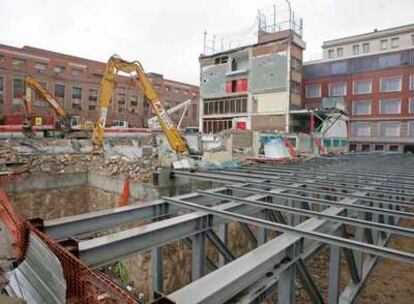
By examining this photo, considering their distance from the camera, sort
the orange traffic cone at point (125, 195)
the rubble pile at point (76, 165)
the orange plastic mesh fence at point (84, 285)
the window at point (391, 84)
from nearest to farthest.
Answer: the orange plastic mesh fence at point (84, 285) → the orange traffic cone at point (125, 195) → the rubble pile at point (76, 165) → the window at point (391, 84)

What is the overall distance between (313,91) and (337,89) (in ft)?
9.69

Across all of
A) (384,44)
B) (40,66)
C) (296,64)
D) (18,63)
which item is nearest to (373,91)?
(296,64)

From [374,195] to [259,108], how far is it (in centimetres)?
3114

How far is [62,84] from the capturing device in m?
49.8

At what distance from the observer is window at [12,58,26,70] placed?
44.6m

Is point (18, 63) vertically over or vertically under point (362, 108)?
over

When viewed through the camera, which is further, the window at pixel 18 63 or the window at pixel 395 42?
the window at pixel 18 63

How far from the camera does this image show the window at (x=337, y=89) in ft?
128

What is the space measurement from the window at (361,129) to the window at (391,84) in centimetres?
445

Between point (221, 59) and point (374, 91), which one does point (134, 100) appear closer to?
point (221, 59)

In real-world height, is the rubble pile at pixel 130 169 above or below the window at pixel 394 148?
below

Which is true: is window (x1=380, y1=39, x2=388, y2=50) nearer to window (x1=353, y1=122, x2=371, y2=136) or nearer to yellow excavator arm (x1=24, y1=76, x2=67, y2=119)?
window (x1=353, y1=122, x2=371, y2=136)

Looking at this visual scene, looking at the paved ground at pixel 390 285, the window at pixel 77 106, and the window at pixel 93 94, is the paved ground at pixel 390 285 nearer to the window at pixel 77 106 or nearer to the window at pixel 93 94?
the window at pixel 77 106

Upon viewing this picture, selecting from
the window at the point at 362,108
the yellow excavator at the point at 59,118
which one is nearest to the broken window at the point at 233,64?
the window at the point at 362,108
